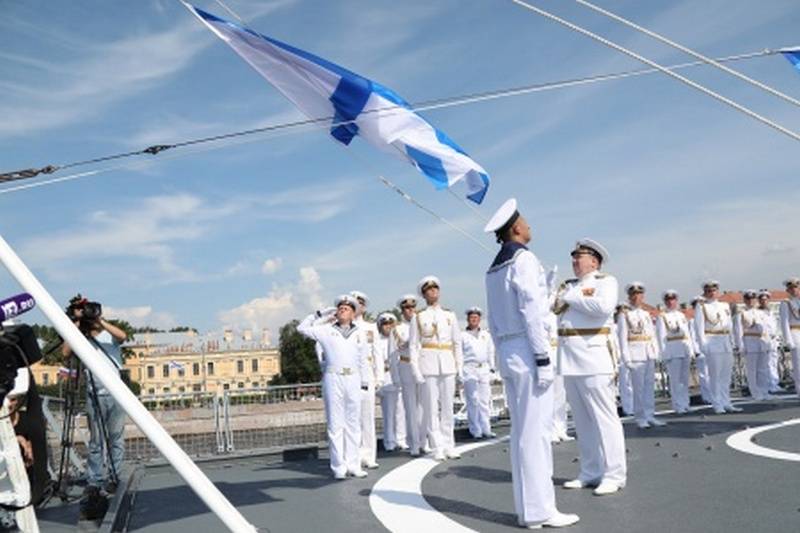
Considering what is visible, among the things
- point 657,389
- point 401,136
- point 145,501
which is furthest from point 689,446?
point 657,389

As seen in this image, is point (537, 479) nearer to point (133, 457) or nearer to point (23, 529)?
point (23, 529)

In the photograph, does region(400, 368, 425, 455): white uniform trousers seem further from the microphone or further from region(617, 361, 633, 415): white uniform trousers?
the microphone

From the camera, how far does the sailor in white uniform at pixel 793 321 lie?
13.6m

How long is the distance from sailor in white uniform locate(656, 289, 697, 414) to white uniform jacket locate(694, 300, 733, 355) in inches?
11.1

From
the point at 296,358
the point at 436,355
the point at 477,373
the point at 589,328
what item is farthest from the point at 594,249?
the point at 296,358

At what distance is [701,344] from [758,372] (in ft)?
6.83

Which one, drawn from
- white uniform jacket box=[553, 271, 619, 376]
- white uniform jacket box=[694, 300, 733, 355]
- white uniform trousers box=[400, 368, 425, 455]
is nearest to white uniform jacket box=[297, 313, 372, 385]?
white uniform trousers box=[400, 368, 425, 455]

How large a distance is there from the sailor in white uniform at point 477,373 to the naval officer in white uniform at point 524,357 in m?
6.81

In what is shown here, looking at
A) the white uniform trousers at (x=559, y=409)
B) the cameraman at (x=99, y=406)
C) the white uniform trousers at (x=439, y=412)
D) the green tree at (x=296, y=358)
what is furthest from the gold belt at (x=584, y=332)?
the green tree at (x=296, y=358)

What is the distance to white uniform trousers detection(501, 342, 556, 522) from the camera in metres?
5.32

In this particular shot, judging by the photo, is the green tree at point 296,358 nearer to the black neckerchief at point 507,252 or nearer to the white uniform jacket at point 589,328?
the white uniform jacket at point 589,328

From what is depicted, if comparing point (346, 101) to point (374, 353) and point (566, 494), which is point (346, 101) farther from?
point (374, 353)

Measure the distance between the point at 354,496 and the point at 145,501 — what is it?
225 centimetres

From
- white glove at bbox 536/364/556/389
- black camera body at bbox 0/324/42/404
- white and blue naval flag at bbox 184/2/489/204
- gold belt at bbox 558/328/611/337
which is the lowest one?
white glove at bbox 536/364/556/389
